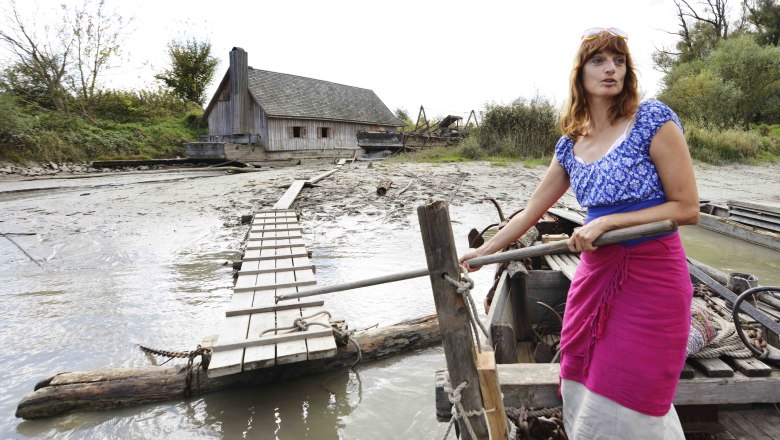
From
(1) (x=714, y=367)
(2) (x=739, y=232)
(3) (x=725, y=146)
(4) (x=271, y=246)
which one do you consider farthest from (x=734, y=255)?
(3) (x=725, y=146)

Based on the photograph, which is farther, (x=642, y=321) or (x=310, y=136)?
(x=310, y=136)

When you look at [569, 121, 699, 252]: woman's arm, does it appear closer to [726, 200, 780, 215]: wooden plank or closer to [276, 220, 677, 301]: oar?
[276, 220, 677, 301]: oar

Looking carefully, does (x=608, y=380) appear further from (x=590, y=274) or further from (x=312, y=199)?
(x=312, y=199)

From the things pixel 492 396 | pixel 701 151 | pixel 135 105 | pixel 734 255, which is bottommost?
pixel 734 255

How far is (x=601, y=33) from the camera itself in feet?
5.49

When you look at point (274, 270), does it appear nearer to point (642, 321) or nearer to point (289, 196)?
point (642, 321)

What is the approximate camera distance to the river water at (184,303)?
3385 millimetres

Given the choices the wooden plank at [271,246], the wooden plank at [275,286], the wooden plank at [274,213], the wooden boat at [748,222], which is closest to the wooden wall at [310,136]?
the wooden plank at [274,213]

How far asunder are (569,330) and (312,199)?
11.7 metres

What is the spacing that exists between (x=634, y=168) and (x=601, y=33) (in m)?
0.59

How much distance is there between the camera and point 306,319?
3.99 m

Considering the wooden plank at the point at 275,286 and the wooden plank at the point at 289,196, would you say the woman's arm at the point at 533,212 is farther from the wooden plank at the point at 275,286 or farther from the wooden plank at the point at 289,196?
the wooden plank at the point at 289,196

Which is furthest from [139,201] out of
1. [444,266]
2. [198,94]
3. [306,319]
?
[198,94]

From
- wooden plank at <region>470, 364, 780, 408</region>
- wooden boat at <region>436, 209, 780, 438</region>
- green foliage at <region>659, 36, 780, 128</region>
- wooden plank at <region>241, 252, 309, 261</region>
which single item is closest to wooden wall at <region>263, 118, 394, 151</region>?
green foliage at <region>659, 36, 780, 128</region>
